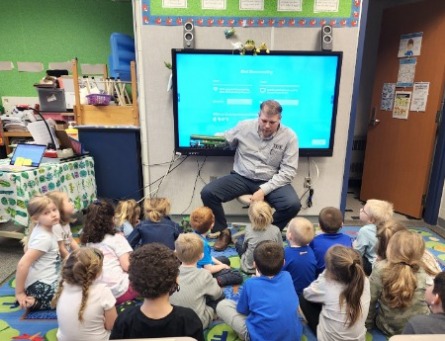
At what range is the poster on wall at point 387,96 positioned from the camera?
3578 millimetres

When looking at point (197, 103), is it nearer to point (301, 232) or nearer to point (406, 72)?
point (301, 232)

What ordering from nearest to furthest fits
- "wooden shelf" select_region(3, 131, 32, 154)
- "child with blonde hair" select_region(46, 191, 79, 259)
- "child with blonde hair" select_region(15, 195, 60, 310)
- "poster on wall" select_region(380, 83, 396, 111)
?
"child with blonde hair" select_region(15, 195, 60, 310) < "child with blonde hair" select_region(46, 191, 79, 259) < "poster on wall" select_region(380, 83, 396, 111) < "wooden shelf" select_region(3, 131, 32, 154)

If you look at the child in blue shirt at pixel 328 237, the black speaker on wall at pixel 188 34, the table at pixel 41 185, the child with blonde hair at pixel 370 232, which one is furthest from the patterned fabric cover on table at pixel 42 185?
the child with blonde hair at pixel 370 232

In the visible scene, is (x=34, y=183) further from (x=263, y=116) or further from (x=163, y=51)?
(x=263, y=116)

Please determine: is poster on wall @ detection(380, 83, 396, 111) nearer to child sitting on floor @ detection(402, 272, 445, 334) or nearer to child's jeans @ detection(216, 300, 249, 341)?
child sitting on floor @ detection(402, 272, 445, 334)

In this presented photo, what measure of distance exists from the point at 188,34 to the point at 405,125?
2.41 metres

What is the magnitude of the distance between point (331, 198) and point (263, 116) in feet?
3.91

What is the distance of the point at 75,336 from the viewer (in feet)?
4.60

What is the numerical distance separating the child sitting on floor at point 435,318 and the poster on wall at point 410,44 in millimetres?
2905

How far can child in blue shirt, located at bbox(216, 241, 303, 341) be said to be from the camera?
1411 mm

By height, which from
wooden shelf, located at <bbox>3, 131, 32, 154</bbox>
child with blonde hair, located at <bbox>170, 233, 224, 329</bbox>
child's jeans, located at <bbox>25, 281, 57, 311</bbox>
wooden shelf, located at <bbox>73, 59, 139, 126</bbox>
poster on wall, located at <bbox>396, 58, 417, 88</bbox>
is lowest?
child's jeans, located at <bbox>25, 281, 57, 311</bbox>

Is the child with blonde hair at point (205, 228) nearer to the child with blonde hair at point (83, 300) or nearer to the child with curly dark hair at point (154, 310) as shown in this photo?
the child with blonde hair at point (83, 300)

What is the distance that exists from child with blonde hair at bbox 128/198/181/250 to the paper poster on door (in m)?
2.73

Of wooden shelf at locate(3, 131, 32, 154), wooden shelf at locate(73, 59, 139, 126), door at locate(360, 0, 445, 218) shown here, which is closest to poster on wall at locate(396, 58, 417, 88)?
door at locate(360, 0, 445, 218)
